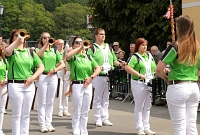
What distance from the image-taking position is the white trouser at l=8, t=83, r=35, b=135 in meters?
7.49

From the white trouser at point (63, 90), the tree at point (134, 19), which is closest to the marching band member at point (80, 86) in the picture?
the white trouser at point (63, 90)

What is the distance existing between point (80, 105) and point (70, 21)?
357 ft

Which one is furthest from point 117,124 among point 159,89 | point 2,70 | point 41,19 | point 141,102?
point 41,19

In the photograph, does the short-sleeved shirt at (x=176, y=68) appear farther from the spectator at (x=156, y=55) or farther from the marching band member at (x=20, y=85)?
the spectator at (x=156, y=55)

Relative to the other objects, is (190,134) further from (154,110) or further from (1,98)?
(154,110)

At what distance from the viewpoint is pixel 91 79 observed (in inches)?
334

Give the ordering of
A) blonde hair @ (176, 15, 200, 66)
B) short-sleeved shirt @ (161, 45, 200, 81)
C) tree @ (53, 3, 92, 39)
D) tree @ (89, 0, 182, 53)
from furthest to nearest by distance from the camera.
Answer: tree @ (53, 3, 92, 39) < tree @ (89, 0, 182, 53) < short-sleeved shirt @ (161, 45, 200, 81) < blonde hair @ (176, 15, 200, 66)

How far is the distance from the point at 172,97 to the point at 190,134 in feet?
1.88

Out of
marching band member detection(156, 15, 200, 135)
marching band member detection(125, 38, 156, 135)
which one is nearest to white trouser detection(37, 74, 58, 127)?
marching band member detection(125, 38, 156, 135)

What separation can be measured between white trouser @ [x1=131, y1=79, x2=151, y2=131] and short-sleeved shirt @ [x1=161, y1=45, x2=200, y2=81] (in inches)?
123

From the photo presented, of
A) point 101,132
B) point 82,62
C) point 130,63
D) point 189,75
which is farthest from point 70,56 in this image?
point 189,75

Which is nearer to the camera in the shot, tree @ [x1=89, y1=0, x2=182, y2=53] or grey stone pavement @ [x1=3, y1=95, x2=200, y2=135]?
grey stone pavement @ [x1=3, y1=95, x2=200, y2=135]

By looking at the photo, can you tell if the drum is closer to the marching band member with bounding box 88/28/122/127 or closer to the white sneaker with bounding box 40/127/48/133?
the marching band member with bounding box 88/28/122/127

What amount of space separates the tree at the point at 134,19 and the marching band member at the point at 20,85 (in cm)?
1516
